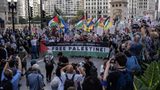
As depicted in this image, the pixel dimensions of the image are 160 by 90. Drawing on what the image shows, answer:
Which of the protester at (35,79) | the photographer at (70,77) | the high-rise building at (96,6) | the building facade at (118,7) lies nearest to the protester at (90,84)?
Result: the photographer at (70,77)

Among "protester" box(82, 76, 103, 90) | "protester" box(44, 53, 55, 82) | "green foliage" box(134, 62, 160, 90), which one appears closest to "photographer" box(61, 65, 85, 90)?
"protester" box(82, 76, 103, 90)

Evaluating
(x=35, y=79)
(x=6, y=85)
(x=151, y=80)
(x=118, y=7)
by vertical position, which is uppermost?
(x=118, y=7)

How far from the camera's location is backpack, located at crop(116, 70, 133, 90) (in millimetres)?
6594

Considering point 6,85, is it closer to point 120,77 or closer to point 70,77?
point 70,77

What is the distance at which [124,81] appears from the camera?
663cm

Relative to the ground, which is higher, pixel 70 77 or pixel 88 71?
pixel 70 77

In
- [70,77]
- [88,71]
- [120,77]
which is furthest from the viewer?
[88,71]

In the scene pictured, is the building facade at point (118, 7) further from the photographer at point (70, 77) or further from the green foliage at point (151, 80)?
the green foliage at point (151, 80)

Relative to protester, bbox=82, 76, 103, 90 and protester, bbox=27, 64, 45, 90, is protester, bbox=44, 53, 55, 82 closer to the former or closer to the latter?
protester, bbox=27, 64, 45, 90

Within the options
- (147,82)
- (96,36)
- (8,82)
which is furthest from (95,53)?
(147,82)

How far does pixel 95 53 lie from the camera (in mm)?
23203

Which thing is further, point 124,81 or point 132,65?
point 132,65

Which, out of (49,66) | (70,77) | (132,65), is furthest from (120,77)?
(49,66)

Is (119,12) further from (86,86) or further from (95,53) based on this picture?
(86,86)
